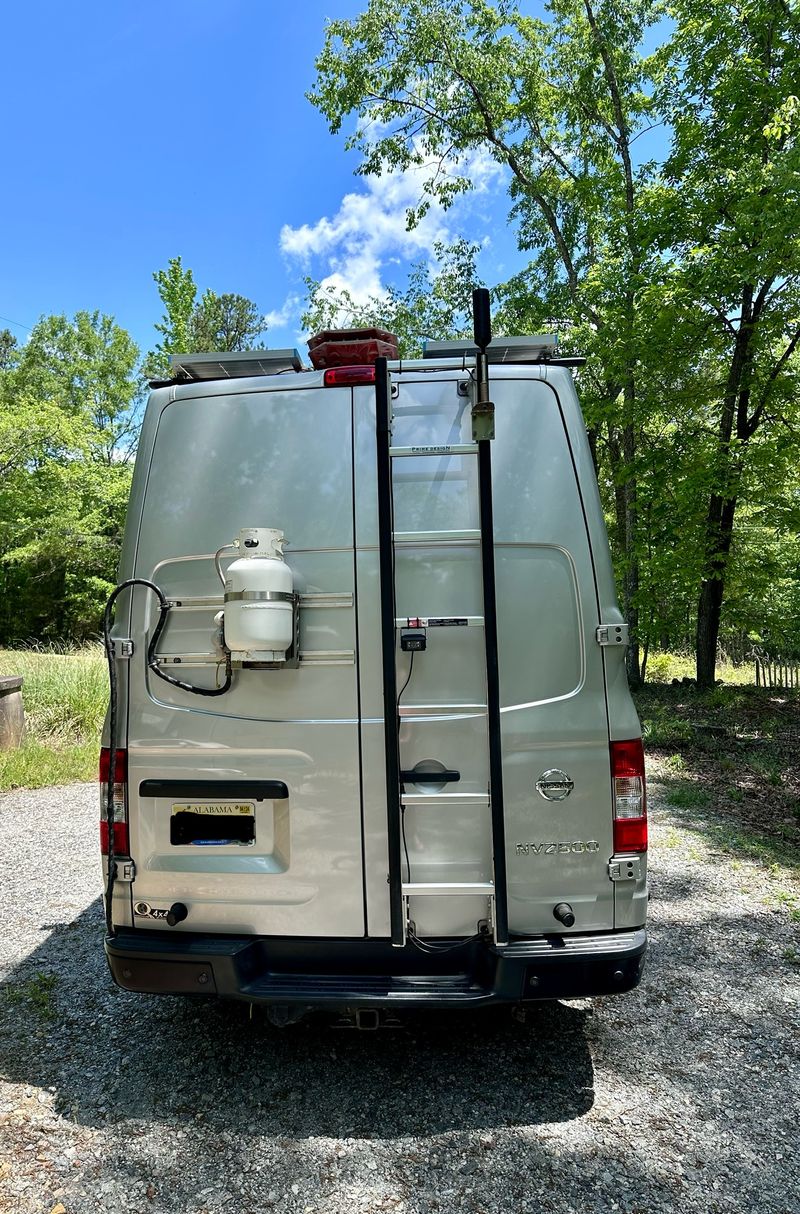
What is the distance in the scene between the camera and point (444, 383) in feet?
8.23

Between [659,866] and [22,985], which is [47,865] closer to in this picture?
[22,985]

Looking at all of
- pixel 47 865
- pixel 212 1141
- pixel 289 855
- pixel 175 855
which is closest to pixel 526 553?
pixel 289 855

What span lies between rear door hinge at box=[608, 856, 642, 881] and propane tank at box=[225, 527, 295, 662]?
132 cm

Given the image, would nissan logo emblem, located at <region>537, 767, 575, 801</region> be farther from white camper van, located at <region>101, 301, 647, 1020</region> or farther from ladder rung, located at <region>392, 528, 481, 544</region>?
ladder rung, located at <region>392, 528, 481, 544</region>

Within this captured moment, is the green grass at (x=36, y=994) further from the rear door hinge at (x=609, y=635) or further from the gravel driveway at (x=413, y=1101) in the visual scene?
the rear door hinge at (x=609, y=635)

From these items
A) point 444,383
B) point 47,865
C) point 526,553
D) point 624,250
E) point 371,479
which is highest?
point 624,250

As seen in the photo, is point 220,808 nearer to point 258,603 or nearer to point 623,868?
point 258,603

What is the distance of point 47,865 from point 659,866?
4.46 m

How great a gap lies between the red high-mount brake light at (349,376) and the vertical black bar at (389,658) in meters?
0.17

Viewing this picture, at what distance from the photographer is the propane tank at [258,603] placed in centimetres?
231

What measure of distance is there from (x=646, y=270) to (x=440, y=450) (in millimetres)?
10723

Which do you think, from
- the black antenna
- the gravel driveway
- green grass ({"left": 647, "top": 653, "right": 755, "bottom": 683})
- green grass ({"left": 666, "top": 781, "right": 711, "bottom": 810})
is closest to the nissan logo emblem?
the gravel driveway

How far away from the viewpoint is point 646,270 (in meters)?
11.3

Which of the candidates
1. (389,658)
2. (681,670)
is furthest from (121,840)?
(681,670)
